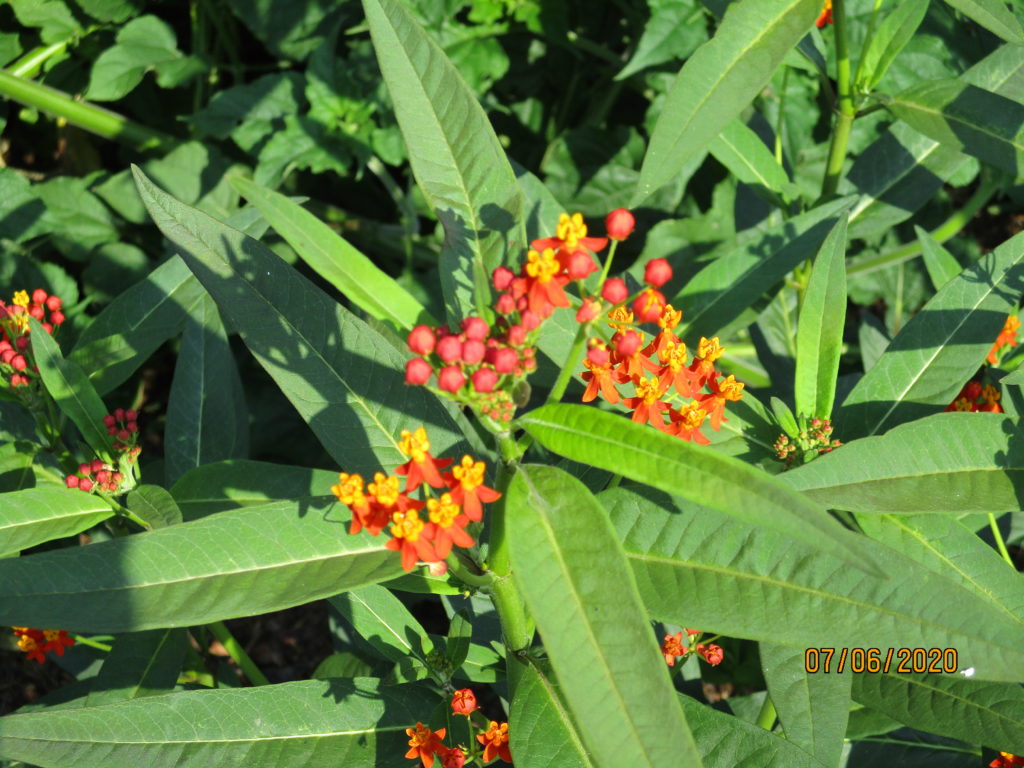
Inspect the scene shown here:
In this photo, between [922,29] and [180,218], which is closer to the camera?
[180,218]

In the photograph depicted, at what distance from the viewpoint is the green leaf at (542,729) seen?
1718 mm

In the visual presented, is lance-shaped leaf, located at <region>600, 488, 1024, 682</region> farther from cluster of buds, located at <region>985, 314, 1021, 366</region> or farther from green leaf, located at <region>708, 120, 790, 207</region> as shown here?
green leaf, located at <region>708, 120, 790, 207</region>

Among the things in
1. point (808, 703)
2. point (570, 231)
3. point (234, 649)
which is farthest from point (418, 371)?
point (234, 649)

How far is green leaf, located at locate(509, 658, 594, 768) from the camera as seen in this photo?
5.64ft

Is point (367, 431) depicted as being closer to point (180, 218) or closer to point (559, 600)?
point (180, 218)

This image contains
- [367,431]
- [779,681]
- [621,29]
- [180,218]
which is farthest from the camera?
[621,29]

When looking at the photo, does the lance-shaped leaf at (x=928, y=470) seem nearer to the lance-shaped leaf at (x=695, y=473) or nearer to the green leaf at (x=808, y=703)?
the green leaf at (x=808, y=703)

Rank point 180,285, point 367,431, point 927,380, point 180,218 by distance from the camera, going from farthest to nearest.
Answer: point 180,285, point 927,380, point 367,431, point 180,218

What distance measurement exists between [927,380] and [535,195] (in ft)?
3.59

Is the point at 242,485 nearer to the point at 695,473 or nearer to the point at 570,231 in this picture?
the point at 570,231

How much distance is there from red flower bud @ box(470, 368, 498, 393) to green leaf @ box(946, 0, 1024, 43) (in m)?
1.26

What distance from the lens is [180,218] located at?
1.71m

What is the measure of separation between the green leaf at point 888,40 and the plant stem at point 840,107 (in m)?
0.04

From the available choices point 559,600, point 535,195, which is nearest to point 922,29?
point 535,195
